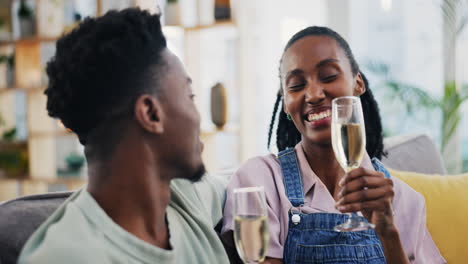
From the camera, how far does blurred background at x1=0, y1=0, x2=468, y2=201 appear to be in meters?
3.55

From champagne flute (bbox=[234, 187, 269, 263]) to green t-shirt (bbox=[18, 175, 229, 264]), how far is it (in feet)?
0.52

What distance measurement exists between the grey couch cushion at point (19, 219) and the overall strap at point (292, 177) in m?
0.65

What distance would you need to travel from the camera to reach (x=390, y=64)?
162 inches

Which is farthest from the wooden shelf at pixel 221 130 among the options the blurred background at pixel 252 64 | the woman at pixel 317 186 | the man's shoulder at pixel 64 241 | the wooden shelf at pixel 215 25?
the man's shoulder at pixel 64 241

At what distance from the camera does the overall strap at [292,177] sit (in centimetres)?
152

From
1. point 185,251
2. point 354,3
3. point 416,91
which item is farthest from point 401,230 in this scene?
point 354,3

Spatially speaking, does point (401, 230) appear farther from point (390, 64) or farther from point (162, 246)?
point (390, 64)

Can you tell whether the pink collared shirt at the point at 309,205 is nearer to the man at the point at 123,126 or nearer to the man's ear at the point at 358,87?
the man's ear at the point at 358,87

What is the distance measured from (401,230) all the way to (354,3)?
10.1 feet

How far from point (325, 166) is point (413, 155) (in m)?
0.96

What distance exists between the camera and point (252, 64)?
353cm


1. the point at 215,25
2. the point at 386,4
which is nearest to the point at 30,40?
the point at 215,25

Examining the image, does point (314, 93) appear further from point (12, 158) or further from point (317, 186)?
point (12, 158)

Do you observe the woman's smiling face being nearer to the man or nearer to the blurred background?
the man
